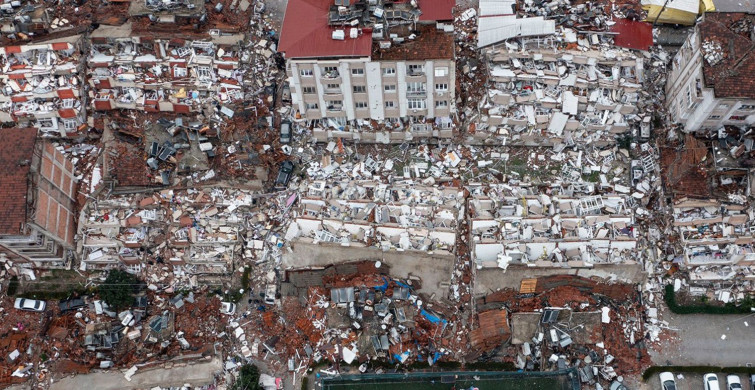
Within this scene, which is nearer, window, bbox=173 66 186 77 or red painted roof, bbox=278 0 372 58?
red painted roof, bbox=278 0 372 58

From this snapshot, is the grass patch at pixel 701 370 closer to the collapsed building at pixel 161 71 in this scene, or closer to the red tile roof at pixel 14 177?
the collapsed building at pixel 161 71

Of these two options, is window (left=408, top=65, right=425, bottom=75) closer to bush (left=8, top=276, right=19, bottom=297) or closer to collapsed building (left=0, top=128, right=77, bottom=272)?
collapsed building (left=0, top=128, right=77, bottom=272)

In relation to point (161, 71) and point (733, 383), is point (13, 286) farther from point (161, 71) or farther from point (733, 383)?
point (733, 383)

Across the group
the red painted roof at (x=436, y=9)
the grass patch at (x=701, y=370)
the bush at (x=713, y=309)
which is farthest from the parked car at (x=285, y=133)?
the grass patch at (x=701, y=370)

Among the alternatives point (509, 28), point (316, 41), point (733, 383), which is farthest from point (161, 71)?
point (733, 383)

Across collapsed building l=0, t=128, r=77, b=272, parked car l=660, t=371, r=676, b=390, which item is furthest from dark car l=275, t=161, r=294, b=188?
parked car l=660, t=371, r=676, b=390

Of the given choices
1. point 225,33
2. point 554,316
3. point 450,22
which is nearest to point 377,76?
point 450,22
